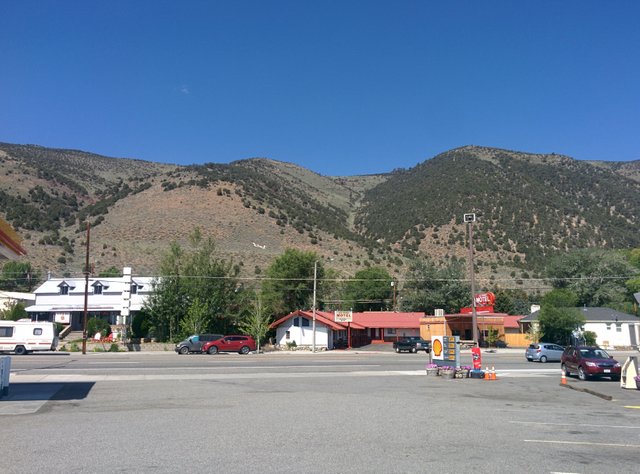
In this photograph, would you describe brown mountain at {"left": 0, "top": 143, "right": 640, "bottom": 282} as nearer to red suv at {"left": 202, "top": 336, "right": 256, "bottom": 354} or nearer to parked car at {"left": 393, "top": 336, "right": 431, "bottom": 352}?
parked car at {"left": 393, "top": 336, "right": 431, "bottom": 352}

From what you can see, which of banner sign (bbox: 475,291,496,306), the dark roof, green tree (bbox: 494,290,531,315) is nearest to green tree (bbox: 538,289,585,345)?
the dark roof

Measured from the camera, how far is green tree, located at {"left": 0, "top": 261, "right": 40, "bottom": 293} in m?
82.1

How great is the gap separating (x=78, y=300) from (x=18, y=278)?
20.6 meters

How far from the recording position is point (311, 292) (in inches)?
2795

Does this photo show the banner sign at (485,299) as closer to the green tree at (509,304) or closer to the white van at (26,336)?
the green tree at (509,304)

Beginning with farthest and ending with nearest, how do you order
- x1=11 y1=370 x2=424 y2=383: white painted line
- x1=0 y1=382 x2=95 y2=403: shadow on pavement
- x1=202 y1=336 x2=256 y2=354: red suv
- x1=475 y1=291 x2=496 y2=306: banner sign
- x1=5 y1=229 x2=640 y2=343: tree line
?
x1=475 y1=291 x2=496 y2=306: banner sign
x1=5 y1=229 x2=640 y2=343: tree line
x1=202 y1=336 x2=256 y2=354: red suv
x1=11 y1=370 x2=424 y2=383: white painted line
x1=0 y1=382 x2=95 y2=403: shadow on pavement

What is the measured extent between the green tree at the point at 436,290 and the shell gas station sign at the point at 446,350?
4955 cm

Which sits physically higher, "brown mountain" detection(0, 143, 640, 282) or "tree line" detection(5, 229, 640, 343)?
"brown mountain" detection(0, 143, 640, 282)

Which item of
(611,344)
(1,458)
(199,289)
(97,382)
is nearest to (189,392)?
Answer: (97,382)

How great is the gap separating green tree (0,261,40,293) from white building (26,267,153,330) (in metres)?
14.6

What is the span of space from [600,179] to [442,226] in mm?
51696

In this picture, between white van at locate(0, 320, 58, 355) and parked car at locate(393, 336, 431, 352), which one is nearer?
white van at locate(0, 320, 58, 355)

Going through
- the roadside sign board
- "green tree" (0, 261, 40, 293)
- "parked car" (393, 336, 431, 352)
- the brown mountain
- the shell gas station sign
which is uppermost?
the brown mountain

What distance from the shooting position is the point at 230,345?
48.5 metres
